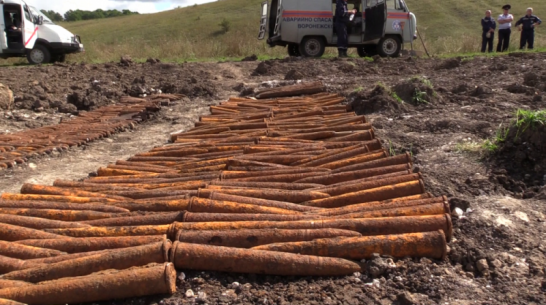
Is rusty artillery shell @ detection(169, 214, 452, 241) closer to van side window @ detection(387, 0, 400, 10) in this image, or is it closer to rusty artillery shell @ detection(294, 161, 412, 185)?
rusty artillery shell @ detection(294, 161, 412, 185)

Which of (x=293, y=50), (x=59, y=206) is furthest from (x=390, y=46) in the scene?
(x=59, y=206)

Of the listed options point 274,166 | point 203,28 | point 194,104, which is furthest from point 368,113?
point 203,28

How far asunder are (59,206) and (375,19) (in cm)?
1349

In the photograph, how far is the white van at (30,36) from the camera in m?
16.9

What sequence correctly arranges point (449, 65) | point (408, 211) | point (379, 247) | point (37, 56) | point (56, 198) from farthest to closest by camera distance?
point (37, 56)
point (449, 65)
point (56, 198)
point (408, 211)
point (379, 247)

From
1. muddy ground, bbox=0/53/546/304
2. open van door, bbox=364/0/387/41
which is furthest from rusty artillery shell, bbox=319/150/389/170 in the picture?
open van door, bbox=364/0/387/41

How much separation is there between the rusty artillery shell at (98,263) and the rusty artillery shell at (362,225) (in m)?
0.35

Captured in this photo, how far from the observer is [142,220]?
3658 millimetres

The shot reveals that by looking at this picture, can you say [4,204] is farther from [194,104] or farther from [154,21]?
[154,21]

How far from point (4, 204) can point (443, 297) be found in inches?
146

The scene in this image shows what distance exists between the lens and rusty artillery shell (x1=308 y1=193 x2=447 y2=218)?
11.8 feet

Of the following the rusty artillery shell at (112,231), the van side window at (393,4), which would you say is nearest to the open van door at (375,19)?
the van side window at (393,4)

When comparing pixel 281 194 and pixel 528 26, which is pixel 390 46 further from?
pixel 281 194

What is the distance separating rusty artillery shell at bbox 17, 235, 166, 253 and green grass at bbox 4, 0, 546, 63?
53.7ft
